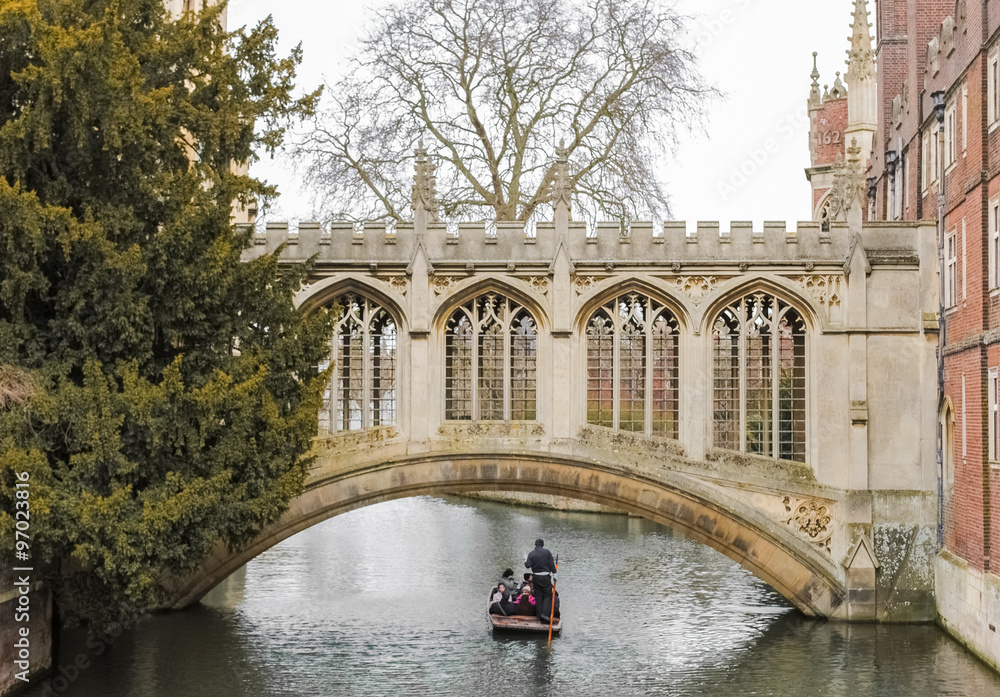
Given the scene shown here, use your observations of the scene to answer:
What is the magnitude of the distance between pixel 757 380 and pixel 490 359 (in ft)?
11.3

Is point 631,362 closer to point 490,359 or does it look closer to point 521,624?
point 490,359

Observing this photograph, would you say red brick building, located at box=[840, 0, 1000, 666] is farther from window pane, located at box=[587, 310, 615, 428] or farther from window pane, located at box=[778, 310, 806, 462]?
window pane, located at box=[587, 310, 615, 428]

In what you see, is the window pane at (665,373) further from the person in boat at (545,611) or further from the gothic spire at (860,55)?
the gothic spire at (860,55)

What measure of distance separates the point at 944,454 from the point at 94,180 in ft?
34.8

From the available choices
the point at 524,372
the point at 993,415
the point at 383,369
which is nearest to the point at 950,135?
the point at 993,415

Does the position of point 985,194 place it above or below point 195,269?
above

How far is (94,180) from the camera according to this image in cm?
1252

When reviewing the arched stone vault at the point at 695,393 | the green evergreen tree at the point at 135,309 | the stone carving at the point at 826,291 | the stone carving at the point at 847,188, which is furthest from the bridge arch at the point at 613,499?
the stone carving at the point at 847,188

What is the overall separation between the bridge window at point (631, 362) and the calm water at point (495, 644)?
9.28 feet

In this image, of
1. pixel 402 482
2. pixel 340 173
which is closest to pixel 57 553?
pixel 402 482

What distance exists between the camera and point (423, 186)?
16531mm

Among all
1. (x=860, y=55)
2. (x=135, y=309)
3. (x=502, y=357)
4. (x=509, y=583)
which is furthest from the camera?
(x=860, y=55)

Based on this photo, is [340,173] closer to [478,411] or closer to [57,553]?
[478,411]

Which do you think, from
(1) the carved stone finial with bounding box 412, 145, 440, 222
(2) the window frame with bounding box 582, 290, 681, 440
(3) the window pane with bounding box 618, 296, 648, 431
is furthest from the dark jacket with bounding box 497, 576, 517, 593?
(1) the carved stone finial with bounding box 412, 145, 440, 222
